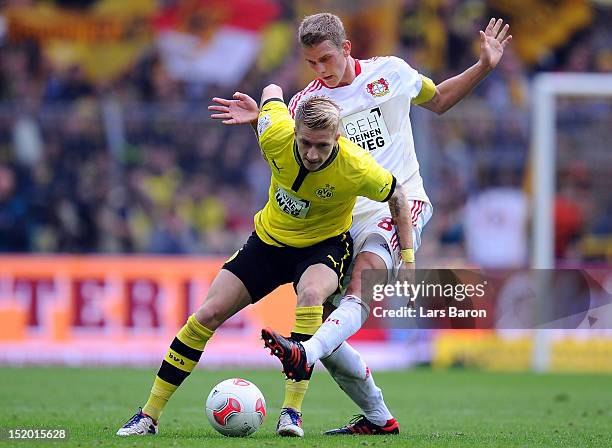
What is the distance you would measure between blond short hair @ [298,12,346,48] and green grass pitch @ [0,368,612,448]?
2491 mm

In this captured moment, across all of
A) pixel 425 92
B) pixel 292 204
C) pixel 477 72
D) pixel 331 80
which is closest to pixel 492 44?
pixel 477 72

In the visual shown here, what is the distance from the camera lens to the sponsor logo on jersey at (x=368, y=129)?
25.6 feet

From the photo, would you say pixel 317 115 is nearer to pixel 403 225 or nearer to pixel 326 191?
pixel 326 191

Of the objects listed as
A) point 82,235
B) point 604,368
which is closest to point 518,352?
point 604,368

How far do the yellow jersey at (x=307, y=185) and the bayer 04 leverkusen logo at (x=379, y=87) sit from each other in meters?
0.74

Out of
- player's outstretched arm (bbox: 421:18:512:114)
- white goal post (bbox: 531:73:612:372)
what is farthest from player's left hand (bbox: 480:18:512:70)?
white goal post (bbox: 531:73:612:372)

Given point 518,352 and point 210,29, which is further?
point 210,29

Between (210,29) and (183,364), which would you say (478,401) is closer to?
(183,364)

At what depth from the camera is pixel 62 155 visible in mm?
16359

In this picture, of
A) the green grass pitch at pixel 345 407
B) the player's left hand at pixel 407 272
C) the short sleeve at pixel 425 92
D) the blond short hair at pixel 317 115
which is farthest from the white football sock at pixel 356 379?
the short sleeve at pixel 425 92

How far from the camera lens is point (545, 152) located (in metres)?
16.4

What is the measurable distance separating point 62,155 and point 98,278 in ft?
6.43

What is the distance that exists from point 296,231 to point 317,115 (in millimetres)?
905

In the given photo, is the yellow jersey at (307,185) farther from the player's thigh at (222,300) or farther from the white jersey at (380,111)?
the white jersey at (380,111)
